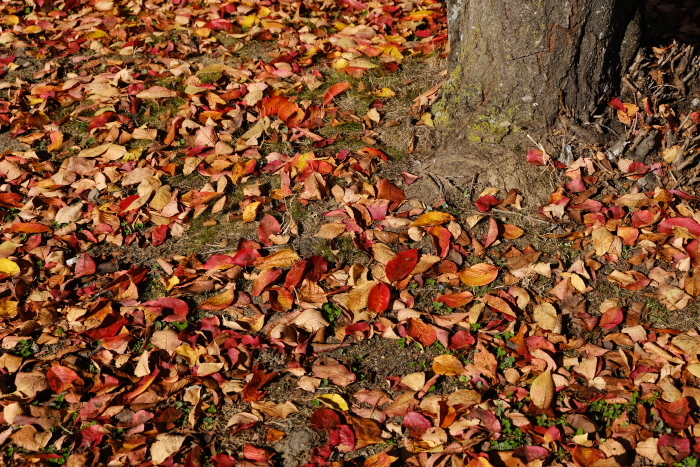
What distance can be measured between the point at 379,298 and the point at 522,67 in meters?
1.39

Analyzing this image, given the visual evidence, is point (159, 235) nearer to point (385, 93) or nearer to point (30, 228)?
point (30, 228)

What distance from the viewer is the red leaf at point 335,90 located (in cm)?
398

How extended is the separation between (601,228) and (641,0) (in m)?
1.26

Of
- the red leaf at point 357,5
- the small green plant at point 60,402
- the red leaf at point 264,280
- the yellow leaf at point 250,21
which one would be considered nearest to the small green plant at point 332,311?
the red leaf at point 264,280

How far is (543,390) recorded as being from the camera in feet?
8.42

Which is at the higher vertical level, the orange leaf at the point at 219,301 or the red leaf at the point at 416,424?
the orange leaf at the point at 219,301

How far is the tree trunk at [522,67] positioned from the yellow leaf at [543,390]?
1094 millimetres

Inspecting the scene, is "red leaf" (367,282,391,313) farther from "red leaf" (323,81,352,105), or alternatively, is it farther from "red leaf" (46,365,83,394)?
"red leaf" (323,81,352,105)

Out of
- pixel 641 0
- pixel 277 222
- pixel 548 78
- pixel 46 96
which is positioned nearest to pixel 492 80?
pixel 548 78

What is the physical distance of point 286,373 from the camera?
8.96 ft

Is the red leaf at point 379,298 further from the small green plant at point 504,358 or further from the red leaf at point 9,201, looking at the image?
the red leaf at point 9,201

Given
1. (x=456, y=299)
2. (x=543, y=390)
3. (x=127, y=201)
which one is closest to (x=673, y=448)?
(x=543, y=390)

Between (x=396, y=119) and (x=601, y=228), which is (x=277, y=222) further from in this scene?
(x=601, y=228)

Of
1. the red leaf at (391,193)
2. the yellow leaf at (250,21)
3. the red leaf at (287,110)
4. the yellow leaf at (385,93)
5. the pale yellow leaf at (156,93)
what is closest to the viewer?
the red leaf at (391,193)
